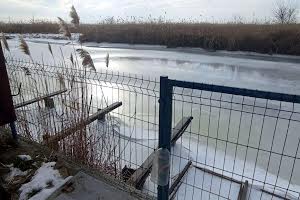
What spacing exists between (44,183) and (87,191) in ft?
1.37

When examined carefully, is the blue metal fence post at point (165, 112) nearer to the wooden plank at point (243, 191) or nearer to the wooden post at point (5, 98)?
the wooden plank at point (243, 191)

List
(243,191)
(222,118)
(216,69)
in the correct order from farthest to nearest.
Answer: (216,69)
(222,118)
(243,191)

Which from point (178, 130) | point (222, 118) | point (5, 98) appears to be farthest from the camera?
point (222, 118)

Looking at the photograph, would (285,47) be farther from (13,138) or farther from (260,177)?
(13,138)

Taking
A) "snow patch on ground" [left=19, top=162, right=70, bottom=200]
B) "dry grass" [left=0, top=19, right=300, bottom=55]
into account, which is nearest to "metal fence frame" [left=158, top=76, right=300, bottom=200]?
"snow patch on ground" [left=19, top=162, right=70, bottom=200]

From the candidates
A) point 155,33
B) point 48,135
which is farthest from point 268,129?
point 155,33

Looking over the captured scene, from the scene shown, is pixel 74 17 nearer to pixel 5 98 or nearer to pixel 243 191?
pixel 5 98

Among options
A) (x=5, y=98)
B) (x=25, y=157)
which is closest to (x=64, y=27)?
(x=5, y=98)


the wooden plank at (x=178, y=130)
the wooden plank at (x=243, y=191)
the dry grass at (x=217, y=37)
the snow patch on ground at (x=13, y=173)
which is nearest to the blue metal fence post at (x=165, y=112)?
the wooden plank at (x=243, y=191)

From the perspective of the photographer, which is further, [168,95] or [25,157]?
[25,157]

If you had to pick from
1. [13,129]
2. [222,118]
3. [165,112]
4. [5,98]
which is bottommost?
[222,118]

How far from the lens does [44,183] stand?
2.47 m

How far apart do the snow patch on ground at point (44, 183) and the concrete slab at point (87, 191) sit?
6 centimetres

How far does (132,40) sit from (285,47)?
7.94m
